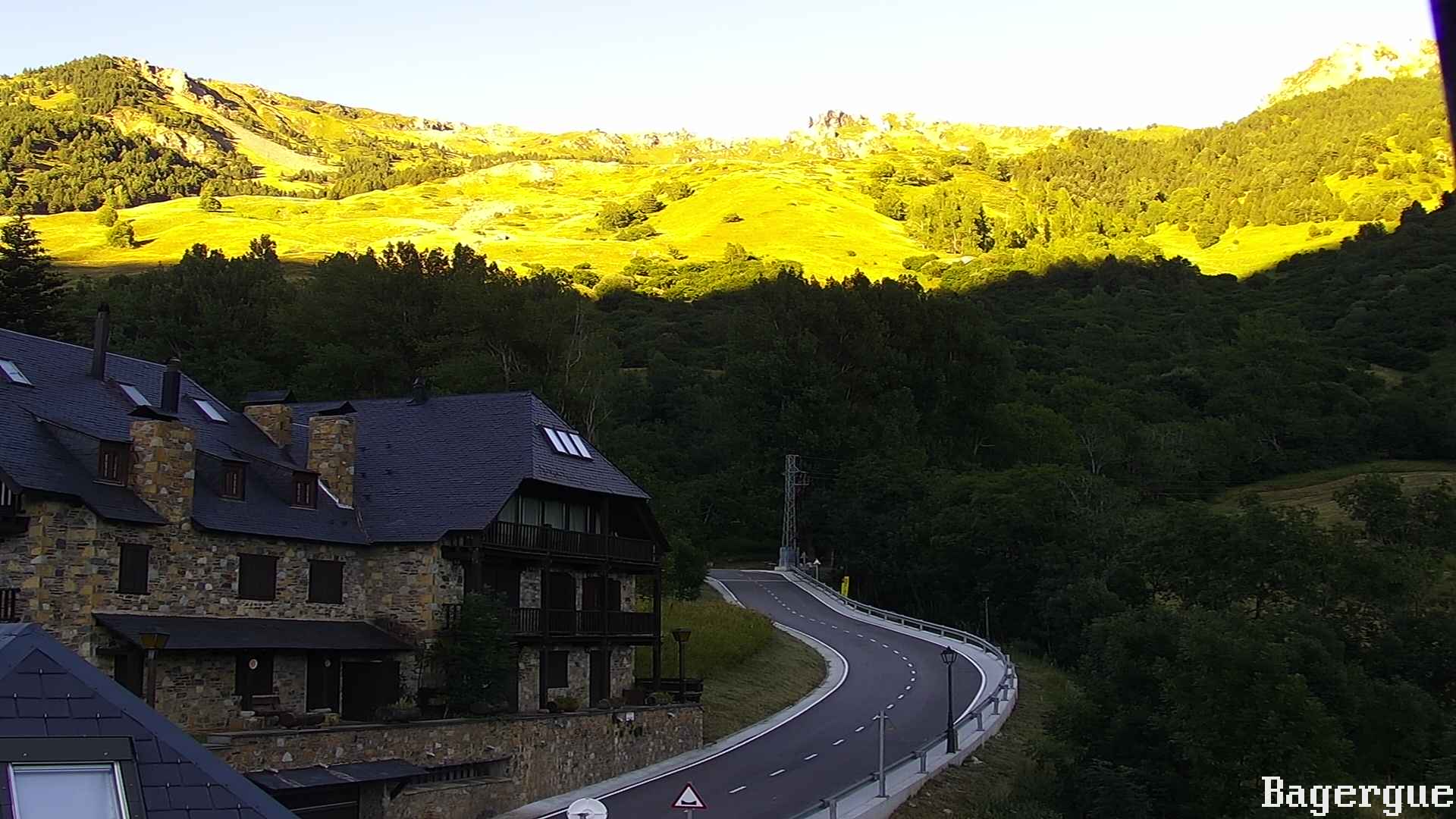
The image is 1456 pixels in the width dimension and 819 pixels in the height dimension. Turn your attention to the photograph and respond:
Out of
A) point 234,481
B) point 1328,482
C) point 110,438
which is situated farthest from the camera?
point 1328,482

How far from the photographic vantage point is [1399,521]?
6253 centimetres

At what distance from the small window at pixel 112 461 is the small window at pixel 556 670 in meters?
12.8

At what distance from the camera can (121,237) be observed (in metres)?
173

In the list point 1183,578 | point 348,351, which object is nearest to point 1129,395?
point 1183,578

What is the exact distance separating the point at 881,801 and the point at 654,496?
32012 millimetres

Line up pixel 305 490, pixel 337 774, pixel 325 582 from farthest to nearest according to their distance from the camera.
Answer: pixel 305 490 → pixel 325 582 → pixel 337 774

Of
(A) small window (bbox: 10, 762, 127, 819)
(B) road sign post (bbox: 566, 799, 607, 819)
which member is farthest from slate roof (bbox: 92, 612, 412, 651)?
(A) small window (bbox: 10, 762, 127, 819)

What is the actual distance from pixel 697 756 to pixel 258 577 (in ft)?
44.6

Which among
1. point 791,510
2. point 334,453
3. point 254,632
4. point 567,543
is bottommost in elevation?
point 791,510

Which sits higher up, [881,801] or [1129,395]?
[1129,395]

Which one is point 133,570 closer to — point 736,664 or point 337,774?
point 337,774

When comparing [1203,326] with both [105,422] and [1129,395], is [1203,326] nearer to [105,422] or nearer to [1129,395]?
[1129,395]

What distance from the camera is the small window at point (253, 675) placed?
30484 mm

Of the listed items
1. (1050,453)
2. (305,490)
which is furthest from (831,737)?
(1050,453)
